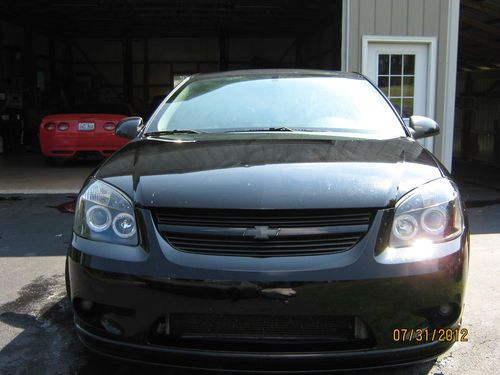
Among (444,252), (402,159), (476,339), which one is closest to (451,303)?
(444,252)

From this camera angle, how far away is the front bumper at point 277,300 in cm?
204

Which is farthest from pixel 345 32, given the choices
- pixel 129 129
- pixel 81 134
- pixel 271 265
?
pixel 271 265

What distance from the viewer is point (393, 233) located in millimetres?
2170

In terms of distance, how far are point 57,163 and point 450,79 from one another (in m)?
7.59

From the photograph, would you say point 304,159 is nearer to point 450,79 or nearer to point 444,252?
point 444,252

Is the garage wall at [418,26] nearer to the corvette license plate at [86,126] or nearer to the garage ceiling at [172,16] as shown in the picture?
the corvette license plate at [86,126]

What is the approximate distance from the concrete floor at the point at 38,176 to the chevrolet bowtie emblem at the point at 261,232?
6.19 m

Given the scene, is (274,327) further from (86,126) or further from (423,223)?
(86,126)

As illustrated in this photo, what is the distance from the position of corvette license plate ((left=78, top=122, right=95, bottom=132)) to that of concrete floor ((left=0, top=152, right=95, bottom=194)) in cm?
82

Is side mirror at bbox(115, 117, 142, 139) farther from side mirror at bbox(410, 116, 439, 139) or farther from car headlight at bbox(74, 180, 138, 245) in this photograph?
side mirror at bbox(410, 116, 439, 139)

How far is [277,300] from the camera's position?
6.70ft

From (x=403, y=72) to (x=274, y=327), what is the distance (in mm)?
6510

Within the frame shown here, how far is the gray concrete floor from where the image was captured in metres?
2.74

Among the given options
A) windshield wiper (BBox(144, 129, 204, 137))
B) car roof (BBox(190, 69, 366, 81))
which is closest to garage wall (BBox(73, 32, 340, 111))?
car roof (BBox(190, 69, 366, 81))
